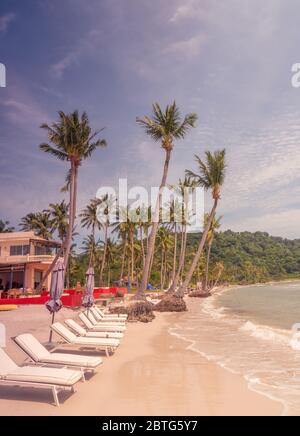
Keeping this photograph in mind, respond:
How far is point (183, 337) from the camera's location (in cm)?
1412

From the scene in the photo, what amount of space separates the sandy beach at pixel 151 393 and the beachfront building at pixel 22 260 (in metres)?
27.1

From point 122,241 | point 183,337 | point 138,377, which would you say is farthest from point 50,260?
point 138,377

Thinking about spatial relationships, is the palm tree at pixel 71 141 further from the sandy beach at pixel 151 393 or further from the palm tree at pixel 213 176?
the sandy beach at pixel 151 393

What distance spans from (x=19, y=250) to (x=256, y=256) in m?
117

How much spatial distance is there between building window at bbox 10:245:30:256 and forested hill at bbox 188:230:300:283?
8506cm

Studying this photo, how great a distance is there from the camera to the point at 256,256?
141 meters

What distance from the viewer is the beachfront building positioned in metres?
36.0

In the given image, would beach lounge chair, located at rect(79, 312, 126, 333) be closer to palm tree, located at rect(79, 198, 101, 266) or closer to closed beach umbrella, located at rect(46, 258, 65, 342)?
closed beach umbrella, located at rect(46, 258, 65, 342)

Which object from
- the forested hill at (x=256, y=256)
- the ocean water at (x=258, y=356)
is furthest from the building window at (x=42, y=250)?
the forested hill at (x=256, y=256)

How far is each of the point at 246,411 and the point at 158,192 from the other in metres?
20.8

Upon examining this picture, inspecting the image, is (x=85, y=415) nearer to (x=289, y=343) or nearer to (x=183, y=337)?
(x=183, y=337)

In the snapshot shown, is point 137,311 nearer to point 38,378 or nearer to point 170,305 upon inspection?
point 170,305

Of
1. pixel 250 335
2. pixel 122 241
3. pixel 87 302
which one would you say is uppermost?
pixel 122 241

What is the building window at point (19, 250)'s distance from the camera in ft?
123
